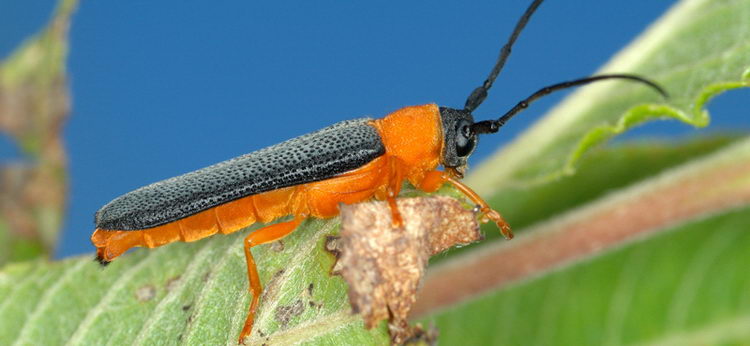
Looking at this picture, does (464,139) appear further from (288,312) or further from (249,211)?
(288,312)

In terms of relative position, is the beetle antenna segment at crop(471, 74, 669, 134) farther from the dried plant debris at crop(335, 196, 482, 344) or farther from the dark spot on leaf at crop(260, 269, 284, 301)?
the dark spot on leaf at crop(260, 269, 284, 301)

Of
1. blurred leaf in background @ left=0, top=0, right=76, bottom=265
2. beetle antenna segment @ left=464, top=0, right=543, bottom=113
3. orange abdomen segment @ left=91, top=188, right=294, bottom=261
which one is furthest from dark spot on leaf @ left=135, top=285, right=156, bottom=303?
beetle antenna segment @ left=464, top=0, right=543, bottom=113

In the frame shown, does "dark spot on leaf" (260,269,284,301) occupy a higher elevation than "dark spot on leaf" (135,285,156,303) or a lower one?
higher

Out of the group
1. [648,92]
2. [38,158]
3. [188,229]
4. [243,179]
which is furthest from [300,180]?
[38,158]

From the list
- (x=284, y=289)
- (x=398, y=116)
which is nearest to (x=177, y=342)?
(x=284, y=289)

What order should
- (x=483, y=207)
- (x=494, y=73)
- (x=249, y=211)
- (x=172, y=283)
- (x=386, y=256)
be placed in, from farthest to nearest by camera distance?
(x=494, y=73)
(x=249, y=211)
(x=172, y=283)
(x=483, y=207)
(x=386, y=256)

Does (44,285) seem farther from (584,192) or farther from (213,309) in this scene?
(584,192)

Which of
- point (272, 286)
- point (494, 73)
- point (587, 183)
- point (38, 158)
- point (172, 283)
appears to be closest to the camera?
point (272, 286)

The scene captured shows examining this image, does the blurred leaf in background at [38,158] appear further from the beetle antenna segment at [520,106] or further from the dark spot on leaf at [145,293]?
the beetle antenna segment at [520,106]
